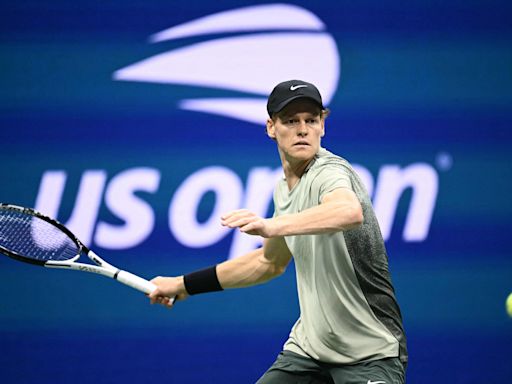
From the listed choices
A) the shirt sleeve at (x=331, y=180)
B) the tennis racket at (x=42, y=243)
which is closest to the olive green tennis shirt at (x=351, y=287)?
the shirt sleeve at (x=331, y=180)

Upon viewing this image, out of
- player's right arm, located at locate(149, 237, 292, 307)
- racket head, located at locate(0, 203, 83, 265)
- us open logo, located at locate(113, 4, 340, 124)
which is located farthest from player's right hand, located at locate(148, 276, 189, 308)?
us open logo, located at locate(113, 4, 340, 124)

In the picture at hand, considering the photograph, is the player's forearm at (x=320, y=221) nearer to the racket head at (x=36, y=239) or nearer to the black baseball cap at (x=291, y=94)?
the black baseball cap at (x=291, y=94)

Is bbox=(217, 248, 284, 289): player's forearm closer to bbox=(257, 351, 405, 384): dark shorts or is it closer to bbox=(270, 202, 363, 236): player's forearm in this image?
bbox=(257, 351, 405, 384): dark shorts

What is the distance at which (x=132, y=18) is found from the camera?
5.07 m

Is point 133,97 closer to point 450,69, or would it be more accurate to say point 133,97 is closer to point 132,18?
point 132,18

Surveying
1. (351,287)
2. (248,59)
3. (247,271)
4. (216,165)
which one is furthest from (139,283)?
(248,59)

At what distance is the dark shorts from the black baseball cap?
926 mm

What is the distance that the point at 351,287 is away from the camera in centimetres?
304

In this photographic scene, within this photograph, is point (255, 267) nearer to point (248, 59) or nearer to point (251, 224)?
point (251, 224)

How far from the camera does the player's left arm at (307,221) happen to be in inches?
108

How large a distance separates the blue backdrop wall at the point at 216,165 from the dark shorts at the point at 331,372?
1764 mm

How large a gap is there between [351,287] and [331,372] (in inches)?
13.0

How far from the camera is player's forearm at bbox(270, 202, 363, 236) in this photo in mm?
2748

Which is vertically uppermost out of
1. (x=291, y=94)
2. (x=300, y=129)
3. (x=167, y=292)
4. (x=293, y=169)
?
(x=291, y=94)
